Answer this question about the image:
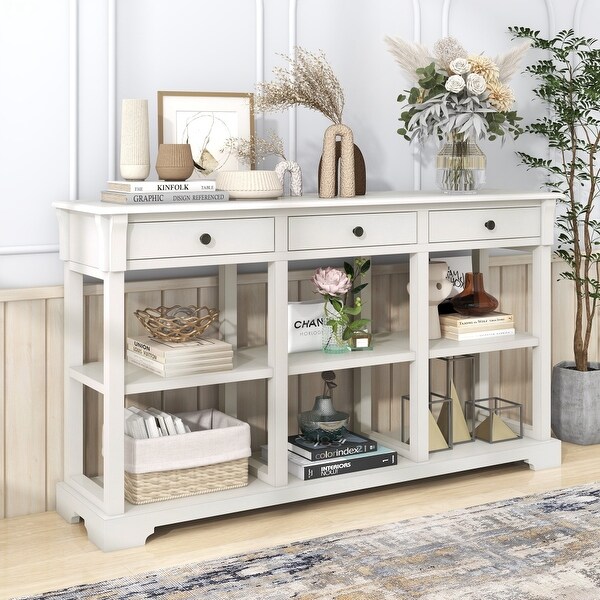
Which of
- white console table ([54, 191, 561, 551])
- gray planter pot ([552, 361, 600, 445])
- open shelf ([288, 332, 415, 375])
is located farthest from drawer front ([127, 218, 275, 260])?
gray planter pot ([552, 361, 600, 445])

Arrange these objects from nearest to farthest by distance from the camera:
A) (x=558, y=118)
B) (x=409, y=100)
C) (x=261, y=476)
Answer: (x=261, y=476) → (x=409, y=100) → (x=558, y=118)

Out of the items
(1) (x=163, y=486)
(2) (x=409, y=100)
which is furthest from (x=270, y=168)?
(1) (x=163, y=486)

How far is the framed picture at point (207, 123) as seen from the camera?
312 centimetres

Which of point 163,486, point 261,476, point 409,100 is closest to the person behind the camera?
point 163,486

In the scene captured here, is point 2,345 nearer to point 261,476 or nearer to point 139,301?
point 139,301

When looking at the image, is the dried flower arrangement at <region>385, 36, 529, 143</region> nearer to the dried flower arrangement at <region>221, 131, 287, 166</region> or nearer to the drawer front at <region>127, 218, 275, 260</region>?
the dried flower arrangement at <region>221, 131, 287, 166</region>

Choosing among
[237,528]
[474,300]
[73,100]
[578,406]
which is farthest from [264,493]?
[578,406]

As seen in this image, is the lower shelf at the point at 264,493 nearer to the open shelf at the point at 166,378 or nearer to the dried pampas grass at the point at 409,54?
the open shelf at the point at 166,378

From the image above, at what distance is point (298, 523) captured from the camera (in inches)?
116

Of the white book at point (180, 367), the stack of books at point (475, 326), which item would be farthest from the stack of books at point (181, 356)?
the stack of books at point (475, 326)

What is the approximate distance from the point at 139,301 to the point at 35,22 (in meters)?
0.87

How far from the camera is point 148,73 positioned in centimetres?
312

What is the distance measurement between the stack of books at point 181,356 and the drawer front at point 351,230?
1.21 ft

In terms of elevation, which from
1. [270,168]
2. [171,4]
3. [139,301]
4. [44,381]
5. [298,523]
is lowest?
[298,523]
